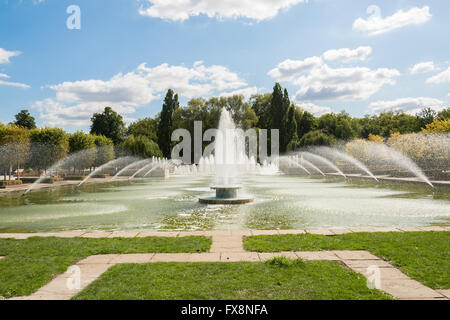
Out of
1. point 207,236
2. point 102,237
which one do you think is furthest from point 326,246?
point 102,237

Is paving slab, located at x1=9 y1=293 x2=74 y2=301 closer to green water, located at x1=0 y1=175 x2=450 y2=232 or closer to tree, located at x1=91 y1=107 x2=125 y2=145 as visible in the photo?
green water, located at x1=0 y1=175 x2=450 y2=232

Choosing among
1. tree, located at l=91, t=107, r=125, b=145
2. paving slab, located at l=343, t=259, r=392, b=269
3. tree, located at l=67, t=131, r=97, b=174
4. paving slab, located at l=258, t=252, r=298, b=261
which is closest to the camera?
paving slab, located at l=343, t=259, r=392, b=269

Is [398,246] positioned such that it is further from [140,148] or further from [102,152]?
[140,148]

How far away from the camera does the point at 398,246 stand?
276 inches

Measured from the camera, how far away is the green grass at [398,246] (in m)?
5.43

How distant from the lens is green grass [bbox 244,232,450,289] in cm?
543

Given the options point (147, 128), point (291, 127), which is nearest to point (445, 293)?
point (291, 127)

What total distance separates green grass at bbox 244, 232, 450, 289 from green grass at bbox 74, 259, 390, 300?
3.42 feet

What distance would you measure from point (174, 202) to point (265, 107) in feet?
197

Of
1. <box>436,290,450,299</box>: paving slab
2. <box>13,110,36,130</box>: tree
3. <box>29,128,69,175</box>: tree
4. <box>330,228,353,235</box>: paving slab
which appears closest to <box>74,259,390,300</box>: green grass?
<box>436,290,450,299</box>: paving slab

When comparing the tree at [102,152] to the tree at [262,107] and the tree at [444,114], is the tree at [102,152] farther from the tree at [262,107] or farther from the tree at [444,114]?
the tree at [444,114]

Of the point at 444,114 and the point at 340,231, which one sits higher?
the point at 444,114

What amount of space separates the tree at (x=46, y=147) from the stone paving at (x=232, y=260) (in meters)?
30.2

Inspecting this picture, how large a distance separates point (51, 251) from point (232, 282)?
406 centimetres
